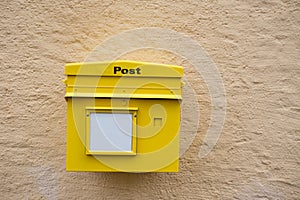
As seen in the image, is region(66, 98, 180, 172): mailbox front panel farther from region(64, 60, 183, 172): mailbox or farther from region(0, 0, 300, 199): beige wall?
region(0, 0, 300, 199): beige wall

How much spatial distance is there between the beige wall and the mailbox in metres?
0.29

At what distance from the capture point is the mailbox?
4.97ft

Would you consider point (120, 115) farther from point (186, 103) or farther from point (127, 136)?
point (186, 103)

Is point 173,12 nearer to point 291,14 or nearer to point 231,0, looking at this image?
point 231,0

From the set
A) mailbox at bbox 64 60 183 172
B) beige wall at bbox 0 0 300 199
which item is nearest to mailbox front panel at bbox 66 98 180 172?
mailbox at bbox 64 60 183 172

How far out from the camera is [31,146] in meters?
1.79

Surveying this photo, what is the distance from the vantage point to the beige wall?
179 centimetres

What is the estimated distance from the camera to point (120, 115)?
1.52m

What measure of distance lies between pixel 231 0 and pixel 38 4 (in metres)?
0.98

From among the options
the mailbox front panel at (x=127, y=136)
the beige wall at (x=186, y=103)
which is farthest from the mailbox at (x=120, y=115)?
the beige wall at (x=186, y=103)

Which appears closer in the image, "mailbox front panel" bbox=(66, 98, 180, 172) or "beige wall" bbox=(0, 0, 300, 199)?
"mailbox front panel" bbox=(66, 98, 180, 172)

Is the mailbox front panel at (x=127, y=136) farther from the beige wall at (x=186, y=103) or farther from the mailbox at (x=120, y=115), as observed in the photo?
the beige wall at (x=186, y=103)

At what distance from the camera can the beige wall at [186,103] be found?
1792mm

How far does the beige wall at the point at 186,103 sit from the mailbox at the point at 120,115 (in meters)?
0.29
